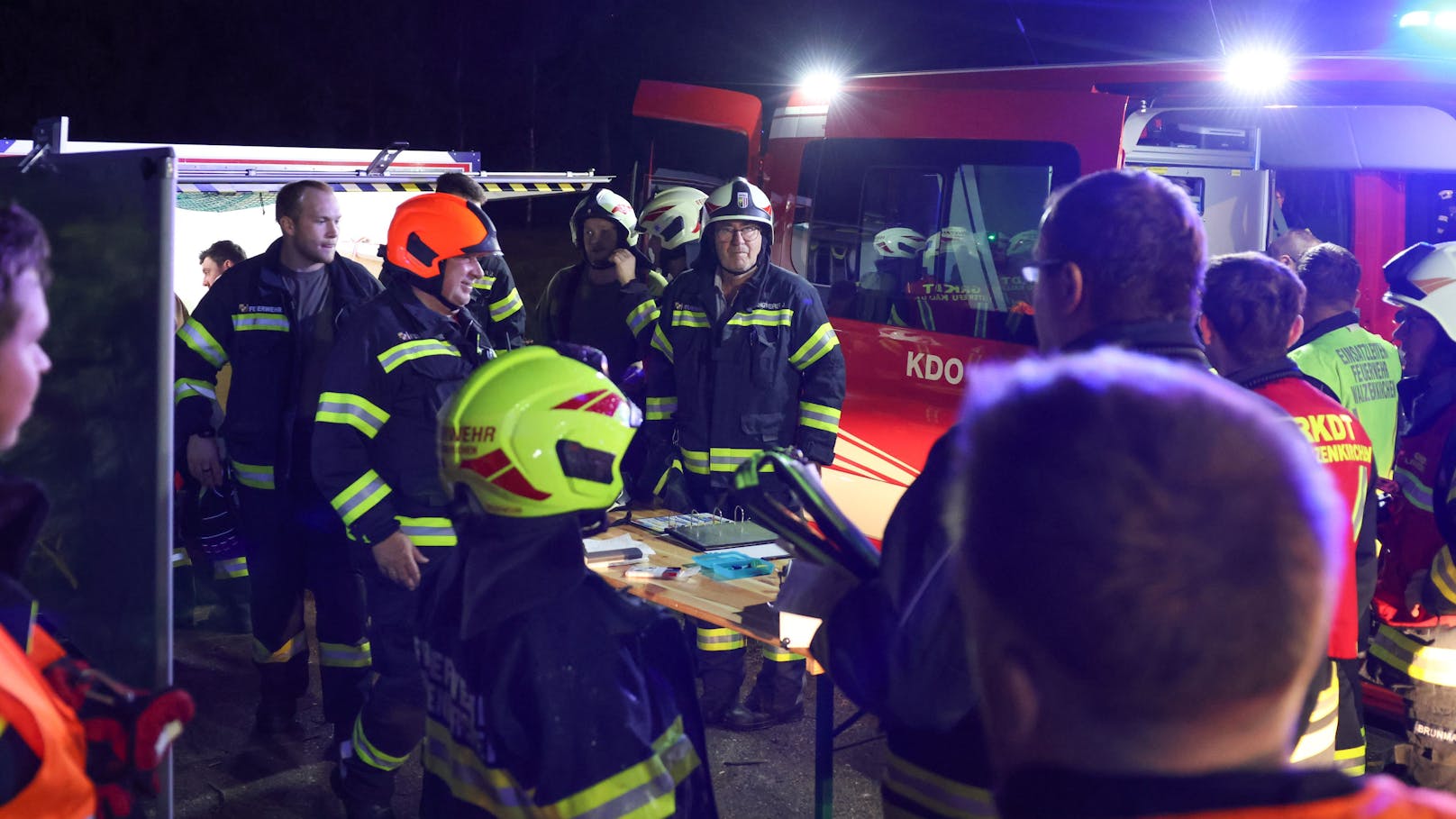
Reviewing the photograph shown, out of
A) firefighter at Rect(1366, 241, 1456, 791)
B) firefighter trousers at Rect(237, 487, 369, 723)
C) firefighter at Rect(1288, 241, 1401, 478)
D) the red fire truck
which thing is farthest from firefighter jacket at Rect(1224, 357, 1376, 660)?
firefighter trousers at Rect(237, 487, 369, 723)

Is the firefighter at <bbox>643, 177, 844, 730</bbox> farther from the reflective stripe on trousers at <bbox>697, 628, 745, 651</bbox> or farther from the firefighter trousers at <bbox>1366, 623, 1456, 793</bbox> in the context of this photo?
the firefighter trousers at <bbox>1366, 623, 1456, 793</bbox>

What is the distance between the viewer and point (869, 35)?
23.0m

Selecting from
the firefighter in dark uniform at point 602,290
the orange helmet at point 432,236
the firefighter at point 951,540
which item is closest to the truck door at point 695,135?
the firefighter in dark uniform at point 602,290

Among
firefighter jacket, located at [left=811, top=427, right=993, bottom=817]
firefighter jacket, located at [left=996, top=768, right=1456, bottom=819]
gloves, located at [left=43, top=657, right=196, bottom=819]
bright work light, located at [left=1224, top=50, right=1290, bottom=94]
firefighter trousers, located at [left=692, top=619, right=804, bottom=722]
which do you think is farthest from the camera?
bright work light, located at [left=1224, top=50, right=1290, bottom=94]

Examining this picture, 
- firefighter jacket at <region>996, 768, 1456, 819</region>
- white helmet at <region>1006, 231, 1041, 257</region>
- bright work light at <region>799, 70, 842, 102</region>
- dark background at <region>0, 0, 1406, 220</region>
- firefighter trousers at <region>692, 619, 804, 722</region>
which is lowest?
firefighter trousers at <region>692, 619, 804, 722</region>

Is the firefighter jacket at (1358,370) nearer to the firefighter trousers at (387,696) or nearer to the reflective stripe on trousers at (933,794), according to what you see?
the reflective stripe on trousers at (933,794)

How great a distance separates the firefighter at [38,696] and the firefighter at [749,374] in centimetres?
344

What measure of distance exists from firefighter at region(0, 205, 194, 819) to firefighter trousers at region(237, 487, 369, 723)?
267 cm

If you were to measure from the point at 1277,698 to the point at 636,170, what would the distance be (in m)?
9.68

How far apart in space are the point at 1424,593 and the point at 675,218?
204 inches

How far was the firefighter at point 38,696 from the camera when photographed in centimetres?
146

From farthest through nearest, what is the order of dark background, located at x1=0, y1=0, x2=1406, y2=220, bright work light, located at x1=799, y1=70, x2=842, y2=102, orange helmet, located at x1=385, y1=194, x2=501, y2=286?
dark background, located at x1=0, y1=0, x2=1406, y2=220 → bright work light, located at x1=799, y1=70, x2=842, y2=102 → orange helmet, located at x1=385, y1=194, x2=501, y2=286

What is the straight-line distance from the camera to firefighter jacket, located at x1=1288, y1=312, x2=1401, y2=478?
14.1 ft

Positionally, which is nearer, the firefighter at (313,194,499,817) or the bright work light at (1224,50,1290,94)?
the firefighter at (313,194,499,817)
